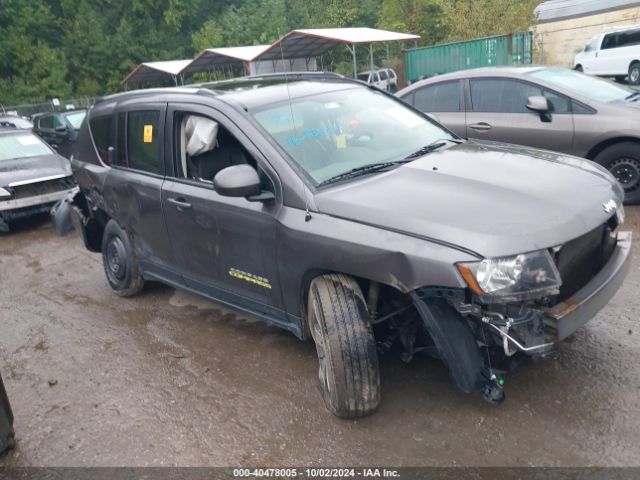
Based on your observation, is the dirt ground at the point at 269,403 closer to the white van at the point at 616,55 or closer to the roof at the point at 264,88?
the roof at the point at 264,88

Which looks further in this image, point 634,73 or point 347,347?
point 634,73

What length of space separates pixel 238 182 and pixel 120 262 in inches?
96.0

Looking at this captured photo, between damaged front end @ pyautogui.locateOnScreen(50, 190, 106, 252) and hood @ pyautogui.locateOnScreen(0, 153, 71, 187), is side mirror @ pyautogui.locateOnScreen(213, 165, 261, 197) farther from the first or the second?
hood @ pyautogui.locateOnScreen(0, 153, 71, 187)

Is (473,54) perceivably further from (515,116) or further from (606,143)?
(606,143)

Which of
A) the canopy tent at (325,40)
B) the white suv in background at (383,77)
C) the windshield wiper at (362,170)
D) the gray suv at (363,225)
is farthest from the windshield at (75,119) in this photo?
the white suv in background at (383,77)

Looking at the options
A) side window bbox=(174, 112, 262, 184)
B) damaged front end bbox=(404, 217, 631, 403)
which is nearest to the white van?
side window bbox=(174, 112, 262, 184)

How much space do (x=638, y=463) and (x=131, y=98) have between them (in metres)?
4.38

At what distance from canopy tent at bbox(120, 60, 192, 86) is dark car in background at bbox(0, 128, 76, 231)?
1988 centimetres

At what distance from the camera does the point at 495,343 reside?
2.71 meters

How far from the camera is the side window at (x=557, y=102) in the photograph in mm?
6320

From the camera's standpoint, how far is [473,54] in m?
19.9

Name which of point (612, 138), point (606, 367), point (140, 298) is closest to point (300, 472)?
point (606, 367)

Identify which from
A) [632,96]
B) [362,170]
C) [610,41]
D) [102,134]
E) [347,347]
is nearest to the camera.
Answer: [347,347]

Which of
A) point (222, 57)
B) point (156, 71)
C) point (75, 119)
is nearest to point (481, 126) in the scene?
point (75, 119)
